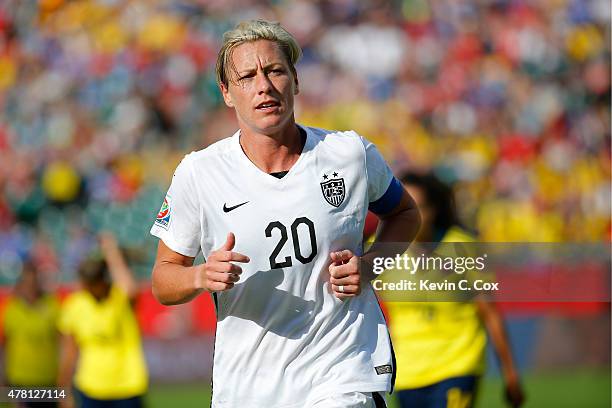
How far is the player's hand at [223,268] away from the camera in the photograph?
4148 mm

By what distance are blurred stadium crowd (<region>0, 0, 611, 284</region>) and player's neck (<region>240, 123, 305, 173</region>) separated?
11.2m

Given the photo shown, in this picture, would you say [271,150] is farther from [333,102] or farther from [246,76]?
[333,102]

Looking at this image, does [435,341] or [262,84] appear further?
[435,341]

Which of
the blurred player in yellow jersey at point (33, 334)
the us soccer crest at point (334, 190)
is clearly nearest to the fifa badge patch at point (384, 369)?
the us soccer crest at point (334, 190)

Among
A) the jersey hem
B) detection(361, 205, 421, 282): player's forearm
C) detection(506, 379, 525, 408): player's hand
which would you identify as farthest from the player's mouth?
detection(506, 379, 525, 408): player's hand

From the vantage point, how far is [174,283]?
4570 millimetres

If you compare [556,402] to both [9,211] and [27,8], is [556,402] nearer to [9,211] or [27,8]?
[9,211]

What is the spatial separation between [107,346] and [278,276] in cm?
525

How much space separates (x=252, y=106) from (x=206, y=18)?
661 inches

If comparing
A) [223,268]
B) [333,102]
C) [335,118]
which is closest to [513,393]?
[223,268]

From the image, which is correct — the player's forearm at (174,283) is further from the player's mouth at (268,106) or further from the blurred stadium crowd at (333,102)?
the blurred stadium crowd at (333,102)

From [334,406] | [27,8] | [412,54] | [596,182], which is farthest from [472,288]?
[27,8]

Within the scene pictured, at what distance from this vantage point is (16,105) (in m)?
19.7

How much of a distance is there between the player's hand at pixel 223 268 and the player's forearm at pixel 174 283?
0.16 metres
